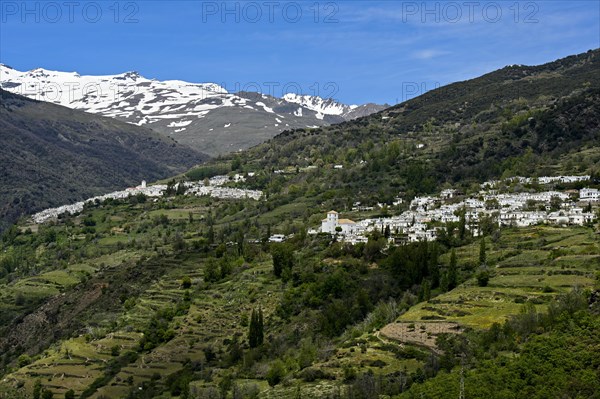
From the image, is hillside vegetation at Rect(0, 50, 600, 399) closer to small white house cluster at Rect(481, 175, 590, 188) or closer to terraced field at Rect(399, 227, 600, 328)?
terraced field at Rect(399, 227, 600, 328)

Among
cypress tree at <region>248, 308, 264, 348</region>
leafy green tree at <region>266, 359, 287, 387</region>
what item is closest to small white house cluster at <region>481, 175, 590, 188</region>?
cypress tree at <region>248, 308, 264, 348</region>

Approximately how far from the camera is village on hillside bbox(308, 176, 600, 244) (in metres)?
84.6

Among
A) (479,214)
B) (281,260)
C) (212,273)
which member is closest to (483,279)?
(281,260)

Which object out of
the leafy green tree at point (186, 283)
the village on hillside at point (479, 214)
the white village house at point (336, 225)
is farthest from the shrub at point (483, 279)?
the leafy green tree at point (186, 283)

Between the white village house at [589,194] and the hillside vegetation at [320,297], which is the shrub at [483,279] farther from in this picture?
the white village house at [589,194]

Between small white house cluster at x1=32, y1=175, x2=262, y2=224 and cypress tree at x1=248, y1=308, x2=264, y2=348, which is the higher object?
small white house cluster at x1=32, y1=175, x2=262, y2=224

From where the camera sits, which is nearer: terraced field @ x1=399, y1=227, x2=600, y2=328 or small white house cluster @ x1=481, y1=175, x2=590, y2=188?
terraced field @ x1=399, y1=227, x2=600, y2=328

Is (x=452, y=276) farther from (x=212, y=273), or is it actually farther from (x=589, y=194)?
(x=589, y=194)

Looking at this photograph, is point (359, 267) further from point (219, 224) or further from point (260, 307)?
point (219, 224)

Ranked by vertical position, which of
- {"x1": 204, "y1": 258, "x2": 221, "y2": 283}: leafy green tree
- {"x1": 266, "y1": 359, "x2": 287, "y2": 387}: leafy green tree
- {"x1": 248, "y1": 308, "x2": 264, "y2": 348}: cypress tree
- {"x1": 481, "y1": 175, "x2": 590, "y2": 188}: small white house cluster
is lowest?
{"x1": 266, "y1": 359, "x2": 287, "y2": 387}: leafy green tree

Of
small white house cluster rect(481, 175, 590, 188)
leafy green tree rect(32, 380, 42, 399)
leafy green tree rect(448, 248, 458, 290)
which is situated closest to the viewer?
leafy green tree rect(32, 380, 42, 399)

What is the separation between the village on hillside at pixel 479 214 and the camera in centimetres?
8462

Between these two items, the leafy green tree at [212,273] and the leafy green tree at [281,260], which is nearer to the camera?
the leafy green tree at [281,260]

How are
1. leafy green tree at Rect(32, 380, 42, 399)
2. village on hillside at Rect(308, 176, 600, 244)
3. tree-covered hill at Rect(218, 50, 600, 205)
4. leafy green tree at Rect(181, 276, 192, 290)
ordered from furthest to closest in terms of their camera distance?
tree-covered hill at Rect(218, 50, 600, 205), leafy green tree at Rect(181, 276, 192, 290), village on hillside at Rect(308, 176, 600, 244), leafy green tree at Rect(32, 380, 42, 399)
